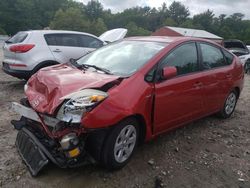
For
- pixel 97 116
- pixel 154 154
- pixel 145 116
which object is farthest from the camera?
pixel 154 154

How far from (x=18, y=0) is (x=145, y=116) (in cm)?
7762

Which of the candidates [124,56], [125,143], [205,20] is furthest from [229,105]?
[205,20]

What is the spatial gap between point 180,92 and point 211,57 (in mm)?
1340

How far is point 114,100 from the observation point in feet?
10.8

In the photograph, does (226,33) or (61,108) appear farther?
(226,33)

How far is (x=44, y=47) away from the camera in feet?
25.1

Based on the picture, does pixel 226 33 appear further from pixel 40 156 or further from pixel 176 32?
pixel 40 156

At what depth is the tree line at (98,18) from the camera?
69.4m

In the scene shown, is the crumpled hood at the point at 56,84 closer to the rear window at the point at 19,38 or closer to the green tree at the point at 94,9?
the rear window at the point at 19,38

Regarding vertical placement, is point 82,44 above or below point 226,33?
above

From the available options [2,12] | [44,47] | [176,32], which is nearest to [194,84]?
[44,47]

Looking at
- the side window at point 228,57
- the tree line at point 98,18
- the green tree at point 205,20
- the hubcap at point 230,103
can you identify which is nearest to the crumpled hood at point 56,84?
the side window at point 228,57

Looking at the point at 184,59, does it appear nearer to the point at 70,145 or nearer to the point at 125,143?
the point at 125,143

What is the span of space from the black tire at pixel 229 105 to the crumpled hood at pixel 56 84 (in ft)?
9.66
